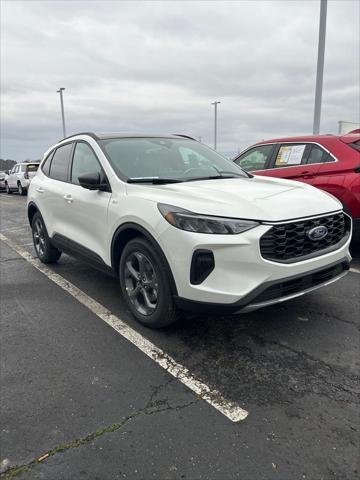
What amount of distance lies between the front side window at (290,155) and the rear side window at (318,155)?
0.12 meters

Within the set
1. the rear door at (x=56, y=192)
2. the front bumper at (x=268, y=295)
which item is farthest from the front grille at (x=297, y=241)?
the rear door at (x=56, y=192)

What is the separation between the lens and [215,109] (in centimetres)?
3725

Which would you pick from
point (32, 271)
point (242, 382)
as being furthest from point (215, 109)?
point (242, 382)

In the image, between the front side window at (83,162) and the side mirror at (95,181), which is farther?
the front side window at (83,162)

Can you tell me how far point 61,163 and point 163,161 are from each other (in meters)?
1.64

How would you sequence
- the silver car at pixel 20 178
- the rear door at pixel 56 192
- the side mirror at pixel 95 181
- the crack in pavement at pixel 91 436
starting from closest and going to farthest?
1. the crack in pavement at pixel 91 436
2. the side mirror at pixel 95 181
3. the rear door at pixel 56 192
4. the silver car at pixel 20 178

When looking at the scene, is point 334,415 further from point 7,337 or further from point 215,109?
point 215,109

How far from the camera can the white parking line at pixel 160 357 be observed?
2.43m

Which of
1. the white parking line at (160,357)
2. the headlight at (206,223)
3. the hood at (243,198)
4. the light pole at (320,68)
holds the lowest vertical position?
the white parking line at (160,357)

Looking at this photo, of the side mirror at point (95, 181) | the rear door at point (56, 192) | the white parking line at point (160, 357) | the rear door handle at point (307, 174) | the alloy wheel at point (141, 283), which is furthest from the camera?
Answer: the rear door handle at point (307, 174)

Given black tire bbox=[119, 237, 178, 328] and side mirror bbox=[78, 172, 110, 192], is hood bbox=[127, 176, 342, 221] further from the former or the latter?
black tire bbox=[119, 237, 178, 328]

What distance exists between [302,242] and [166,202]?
→ 3.53 ft

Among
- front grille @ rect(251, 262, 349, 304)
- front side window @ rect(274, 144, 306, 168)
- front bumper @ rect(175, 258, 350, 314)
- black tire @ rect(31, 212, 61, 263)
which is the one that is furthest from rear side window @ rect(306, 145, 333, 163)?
black tire @ rect(31, 212, 61, 263)

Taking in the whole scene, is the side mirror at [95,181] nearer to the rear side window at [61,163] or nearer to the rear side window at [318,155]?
the rear side window at [61,163]
